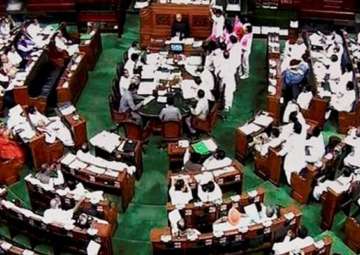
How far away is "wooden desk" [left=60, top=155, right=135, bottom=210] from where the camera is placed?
36.7 ft

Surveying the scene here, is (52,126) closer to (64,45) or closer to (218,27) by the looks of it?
(64,45)

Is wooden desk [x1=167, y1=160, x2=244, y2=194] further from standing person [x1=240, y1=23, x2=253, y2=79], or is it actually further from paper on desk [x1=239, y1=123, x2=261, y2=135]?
standing person [x1=240, y1=23, x2=253, y2=79]

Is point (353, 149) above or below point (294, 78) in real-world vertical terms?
below

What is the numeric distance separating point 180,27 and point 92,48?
2073 mm

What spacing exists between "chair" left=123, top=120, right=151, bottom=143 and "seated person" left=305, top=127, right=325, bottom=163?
3.17 meters

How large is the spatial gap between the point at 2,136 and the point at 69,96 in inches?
78.1

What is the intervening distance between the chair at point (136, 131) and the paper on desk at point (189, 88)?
1.02m

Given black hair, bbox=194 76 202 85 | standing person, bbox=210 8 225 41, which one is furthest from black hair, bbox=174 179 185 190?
standing person, bbox=210 8 225 41

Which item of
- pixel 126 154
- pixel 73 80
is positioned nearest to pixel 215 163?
pixel 126 154

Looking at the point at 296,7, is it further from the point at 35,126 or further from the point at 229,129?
the point at 35,126

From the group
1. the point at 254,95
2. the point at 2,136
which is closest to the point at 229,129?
the point at 254,95

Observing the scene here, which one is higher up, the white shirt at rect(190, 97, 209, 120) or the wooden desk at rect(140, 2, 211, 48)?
the wooden desk at rect(140, 2, 211, 48)

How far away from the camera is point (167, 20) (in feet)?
50.3

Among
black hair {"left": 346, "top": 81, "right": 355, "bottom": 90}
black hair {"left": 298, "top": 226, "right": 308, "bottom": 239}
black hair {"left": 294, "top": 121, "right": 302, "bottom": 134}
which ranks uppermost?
black hair {"left": 346, "top": 81, "right": 355, "bottom": 90}
